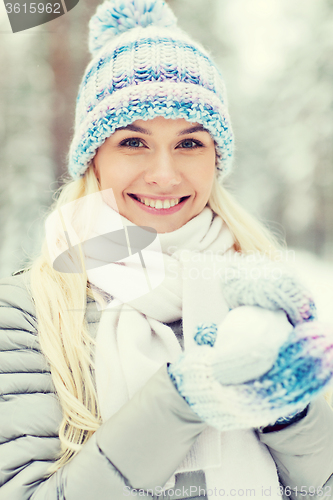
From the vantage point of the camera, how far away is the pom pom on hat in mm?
982

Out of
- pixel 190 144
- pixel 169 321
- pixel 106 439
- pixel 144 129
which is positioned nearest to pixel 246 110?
pixel 190 144

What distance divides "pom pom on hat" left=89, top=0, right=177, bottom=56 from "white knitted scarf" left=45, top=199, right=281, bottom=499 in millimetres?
492

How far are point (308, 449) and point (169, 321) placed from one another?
1.28 feet

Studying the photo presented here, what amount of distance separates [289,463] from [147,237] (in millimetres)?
612

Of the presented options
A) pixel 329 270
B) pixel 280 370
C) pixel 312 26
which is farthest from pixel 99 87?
pixel 329 270

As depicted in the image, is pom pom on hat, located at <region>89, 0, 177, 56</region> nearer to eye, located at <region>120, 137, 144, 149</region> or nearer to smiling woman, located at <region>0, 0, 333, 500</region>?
smiling woman, located at <region>0, 0, 333, 500</region>

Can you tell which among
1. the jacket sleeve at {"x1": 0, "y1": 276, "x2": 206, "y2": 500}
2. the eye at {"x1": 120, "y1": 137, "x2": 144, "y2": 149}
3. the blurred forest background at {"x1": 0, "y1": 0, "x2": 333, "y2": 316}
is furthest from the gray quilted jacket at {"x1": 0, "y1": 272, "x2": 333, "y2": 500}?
the blurred forest background at {"x1": 0, "y1": 0, "x2": 333, "y2": 316}

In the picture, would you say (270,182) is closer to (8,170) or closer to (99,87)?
(99,87)

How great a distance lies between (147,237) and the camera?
0.97m

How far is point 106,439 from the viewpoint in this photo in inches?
24.4

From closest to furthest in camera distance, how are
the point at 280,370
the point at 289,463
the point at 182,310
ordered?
the point at 280,370, the point at 289,463, the point at 182,310

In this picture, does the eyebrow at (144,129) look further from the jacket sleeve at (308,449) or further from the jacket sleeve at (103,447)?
the jacket sleeve at (308,449)

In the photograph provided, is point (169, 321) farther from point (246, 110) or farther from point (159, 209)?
point (246, 110)

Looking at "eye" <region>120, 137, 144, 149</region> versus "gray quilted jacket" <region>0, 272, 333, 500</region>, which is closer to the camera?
"gray quilted jacket" <region>0, 272, 333, 500</region>
